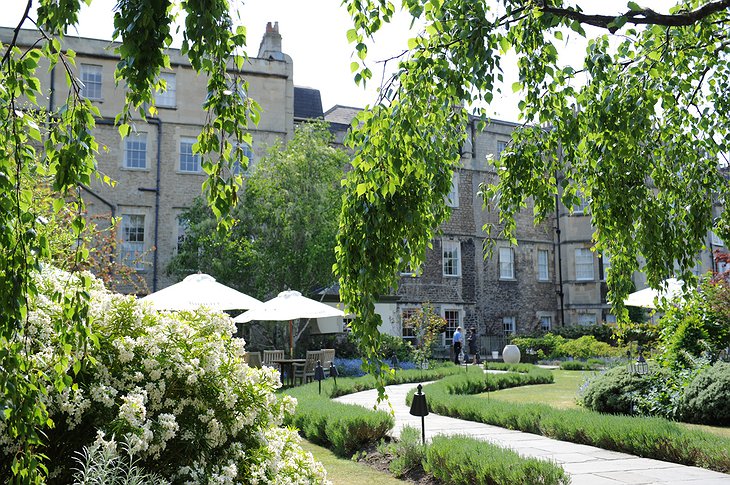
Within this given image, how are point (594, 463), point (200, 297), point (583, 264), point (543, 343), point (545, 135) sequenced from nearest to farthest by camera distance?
1. point (545, 135)
2. point (594, 463)
3. point (200, 297)
4. point (543, 343)
5. point (583, 264)

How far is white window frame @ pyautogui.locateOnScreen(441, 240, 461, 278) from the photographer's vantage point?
3238 centimetres

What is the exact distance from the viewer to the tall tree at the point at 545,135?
4949 mm

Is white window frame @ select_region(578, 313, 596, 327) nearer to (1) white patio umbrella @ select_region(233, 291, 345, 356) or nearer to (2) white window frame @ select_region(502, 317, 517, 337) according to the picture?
(2) white window frame @ select_region(502, 317, 517, 337)

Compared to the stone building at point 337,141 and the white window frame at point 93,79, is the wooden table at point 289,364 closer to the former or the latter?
the stone building at point 337,141

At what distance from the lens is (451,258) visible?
3266cm

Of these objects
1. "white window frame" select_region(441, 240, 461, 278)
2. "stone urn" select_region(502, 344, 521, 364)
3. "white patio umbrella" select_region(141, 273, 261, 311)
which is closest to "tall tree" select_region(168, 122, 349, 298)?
"white patio umbrella" select_region(141, 273, 261, 311)

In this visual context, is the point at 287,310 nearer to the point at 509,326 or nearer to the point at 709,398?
the point at 709,398

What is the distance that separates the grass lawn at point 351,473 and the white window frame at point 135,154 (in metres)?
19.2

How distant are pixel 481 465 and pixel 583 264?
29151mm

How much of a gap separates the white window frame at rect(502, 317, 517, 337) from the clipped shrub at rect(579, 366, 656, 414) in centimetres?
2089

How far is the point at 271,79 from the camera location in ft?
91.6

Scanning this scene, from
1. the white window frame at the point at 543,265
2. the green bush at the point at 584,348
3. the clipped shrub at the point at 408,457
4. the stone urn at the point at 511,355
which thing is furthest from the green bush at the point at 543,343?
the clipped shrub at the point at 408,457

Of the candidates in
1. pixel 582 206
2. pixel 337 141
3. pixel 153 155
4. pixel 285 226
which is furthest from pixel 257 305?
pixel 582 206

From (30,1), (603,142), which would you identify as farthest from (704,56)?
(30,1)
